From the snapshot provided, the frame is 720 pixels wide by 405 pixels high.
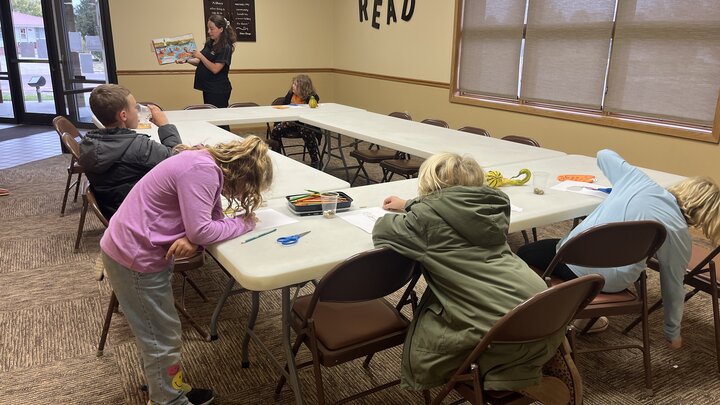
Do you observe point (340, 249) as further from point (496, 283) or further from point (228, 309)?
point (228, 309)

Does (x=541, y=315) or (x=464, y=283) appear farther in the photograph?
(x=464, y=283)

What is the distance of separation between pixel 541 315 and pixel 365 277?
0.50m

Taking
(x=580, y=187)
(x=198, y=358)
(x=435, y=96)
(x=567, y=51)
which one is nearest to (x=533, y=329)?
(x=580, y=187)

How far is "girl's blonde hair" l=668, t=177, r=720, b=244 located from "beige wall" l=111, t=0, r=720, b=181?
2198mm

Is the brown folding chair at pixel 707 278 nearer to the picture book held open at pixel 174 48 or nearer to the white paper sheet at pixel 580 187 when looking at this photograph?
the white paper sheet at pixel 580 187

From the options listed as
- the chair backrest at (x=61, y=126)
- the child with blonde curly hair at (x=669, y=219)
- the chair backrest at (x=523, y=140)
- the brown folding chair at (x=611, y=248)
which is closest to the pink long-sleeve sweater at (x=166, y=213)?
the brown folding chair at (x=611, y=248)

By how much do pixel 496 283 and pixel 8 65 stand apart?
8.75 metres

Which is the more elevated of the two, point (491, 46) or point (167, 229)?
point (491, 46)

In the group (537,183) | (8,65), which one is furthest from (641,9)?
(8,65)

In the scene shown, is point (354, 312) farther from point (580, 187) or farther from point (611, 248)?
point (580, 187)

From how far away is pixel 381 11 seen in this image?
280 inches

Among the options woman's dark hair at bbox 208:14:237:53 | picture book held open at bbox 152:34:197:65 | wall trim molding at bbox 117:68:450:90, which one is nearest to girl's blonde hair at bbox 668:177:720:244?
wall trim molding at bbox 117:68:450:90

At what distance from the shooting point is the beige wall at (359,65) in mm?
4586

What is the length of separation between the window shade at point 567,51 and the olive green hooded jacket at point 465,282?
357cm
